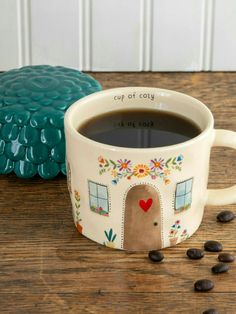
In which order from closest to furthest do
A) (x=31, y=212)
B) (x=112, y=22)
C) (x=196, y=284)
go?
1. (x=196, y=284)
2. (x=31, y=212)
3. (x=112, y=22)

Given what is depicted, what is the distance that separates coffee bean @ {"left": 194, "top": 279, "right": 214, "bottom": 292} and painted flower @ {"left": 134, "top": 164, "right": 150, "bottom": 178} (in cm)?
10

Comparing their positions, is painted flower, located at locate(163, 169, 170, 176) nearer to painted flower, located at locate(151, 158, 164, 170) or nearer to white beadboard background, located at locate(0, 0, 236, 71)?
painted flower, located at locate(151, 158, 164, 170)

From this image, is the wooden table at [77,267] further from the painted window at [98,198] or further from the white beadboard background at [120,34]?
the white beadboard background at [120,34]

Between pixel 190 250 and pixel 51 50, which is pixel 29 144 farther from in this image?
pixel 51 50

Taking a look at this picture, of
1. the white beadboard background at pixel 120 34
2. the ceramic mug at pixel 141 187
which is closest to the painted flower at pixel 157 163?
the ceramic mug at pixel 141 187

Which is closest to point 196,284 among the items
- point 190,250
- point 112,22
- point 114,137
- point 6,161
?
point 190,250

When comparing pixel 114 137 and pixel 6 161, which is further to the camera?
pixel 6 161

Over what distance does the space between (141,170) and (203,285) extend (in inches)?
4.3

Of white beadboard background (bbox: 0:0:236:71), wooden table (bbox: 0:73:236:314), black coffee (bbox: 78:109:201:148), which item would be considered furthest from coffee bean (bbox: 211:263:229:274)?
white beadboard background (bbox: 0:0:236:71)

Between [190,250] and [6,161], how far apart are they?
0.74ft

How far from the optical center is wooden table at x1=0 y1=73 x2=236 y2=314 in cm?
72

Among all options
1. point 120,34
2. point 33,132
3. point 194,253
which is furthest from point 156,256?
point 120,34

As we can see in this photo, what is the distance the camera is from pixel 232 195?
31.6 inches

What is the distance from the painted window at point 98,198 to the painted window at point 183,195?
0.20 feet
